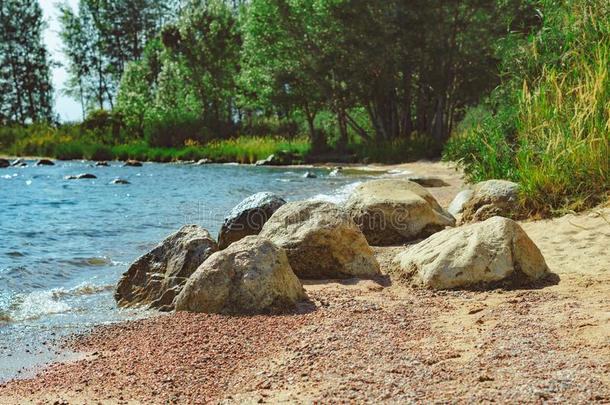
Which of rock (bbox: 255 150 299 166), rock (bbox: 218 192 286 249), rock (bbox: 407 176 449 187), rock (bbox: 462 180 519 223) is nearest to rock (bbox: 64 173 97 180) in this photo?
rock (bbox: 255 150 299 166)

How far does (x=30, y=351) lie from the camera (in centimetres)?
486

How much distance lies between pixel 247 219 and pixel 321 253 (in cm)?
198

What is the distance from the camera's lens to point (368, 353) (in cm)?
398

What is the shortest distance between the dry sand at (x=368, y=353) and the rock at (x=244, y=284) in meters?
0.16

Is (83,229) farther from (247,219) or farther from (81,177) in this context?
(81,177)

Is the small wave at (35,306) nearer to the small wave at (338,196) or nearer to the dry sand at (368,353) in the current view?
the dry sand at (368,353)

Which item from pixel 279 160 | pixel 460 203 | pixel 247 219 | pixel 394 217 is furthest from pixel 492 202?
pixel 279 160

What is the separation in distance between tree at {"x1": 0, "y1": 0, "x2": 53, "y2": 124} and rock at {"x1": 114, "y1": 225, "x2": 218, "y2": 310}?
163ft

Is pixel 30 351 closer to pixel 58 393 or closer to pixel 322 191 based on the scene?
pixel 58 393

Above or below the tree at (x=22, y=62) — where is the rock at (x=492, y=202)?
below

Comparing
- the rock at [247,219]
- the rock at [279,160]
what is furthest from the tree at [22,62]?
the rock at [247,219]

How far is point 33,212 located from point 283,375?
457 inches

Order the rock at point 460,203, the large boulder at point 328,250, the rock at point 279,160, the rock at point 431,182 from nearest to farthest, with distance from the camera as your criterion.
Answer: the large boulder at point 328,250 < the rock at point 460,203 < the rock at point 431,182 < the rock at point 279,160

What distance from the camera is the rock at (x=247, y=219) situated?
8.36m
